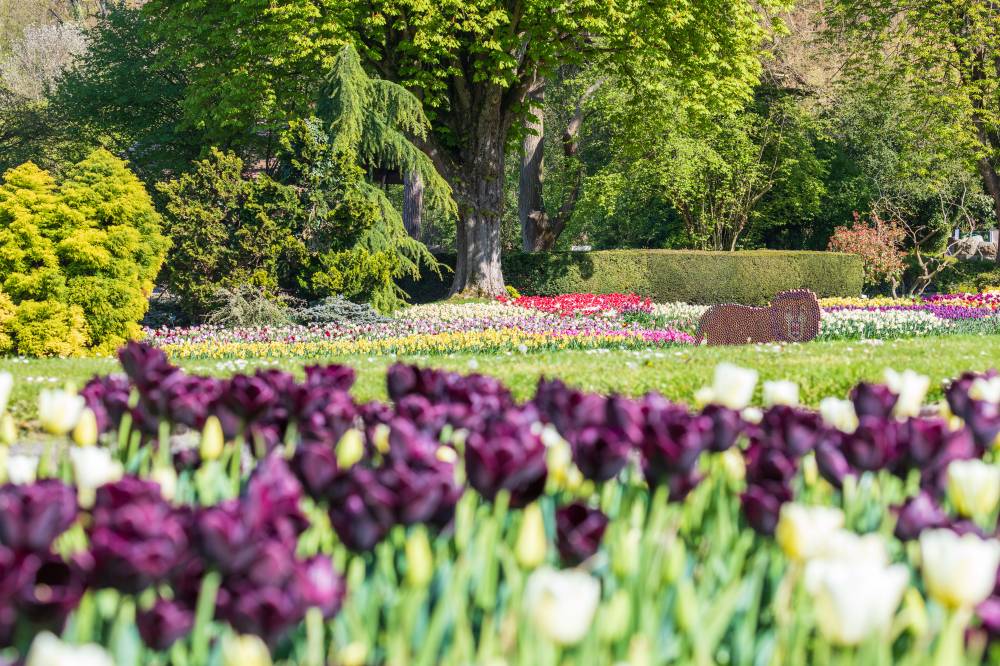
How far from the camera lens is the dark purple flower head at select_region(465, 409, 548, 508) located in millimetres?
2186

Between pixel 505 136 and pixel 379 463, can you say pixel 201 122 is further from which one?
pixel 379 463

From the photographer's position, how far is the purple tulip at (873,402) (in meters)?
3.01

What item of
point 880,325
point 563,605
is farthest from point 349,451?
point 880,325

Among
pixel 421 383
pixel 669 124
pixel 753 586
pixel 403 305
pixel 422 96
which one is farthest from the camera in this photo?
pixel 669 124

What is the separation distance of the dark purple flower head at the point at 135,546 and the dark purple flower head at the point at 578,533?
76 centimetres

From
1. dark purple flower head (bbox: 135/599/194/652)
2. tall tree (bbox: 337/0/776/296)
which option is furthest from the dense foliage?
dark purple flower head (bbox: 135/599/194/652)

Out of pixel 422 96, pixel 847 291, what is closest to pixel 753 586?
pixel 422 96

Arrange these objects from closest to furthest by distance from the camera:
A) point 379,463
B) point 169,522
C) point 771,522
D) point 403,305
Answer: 1. point 169,522
2. point 771,522
3. point 379,463
4. point 403,305

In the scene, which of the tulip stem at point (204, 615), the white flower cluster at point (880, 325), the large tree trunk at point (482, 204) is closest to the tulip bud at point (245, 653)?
the tulip stem at point (204, 615)

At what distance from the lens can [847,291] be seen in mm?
27453

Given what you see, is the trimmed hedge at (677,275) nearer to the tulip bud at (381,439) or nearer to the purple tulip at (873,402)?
the purple tulip at (873,402)

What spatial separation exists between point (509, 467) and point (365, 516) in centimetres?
35

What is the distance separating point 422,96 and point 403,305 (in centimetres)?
510

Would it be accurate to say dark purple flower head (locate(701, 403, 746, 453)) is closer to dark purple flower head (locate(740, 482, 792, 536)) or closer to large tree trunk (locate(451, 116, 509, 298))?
dark purple flower head (locate(740, 482, 792, 536))
